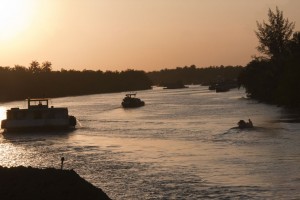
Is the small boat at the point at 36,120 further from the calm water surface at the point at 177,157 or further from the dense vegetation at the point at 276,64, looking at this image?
the dense vegetation at the point at 276,64

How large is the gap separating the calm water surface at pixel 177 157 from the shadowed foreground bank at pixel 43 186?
5.42m

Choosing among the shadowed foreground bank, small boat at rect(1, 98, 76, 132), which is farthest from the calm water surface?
the shadowed foreground bank

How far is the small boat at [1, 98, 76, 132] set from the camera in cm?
8150

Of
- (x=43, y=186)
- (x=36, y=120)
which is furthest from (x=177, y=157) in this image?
(x=36, y=120)

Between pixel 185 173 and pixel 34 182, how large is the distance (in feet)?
49.2

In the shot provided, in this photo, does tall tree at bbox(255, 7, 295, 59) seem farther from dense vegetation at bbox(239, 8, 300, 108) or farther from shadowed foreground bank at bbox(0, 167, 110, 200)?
shadowed foreground bank at bbox(0, 167, 110, 200)

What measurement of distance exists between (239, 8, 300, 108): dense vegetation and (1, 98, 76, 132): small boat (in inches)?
1507

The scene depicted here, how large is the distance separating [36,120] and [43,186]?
5766cm

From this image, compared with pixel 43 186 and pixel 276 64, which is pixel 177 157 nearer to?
pixel 43 186

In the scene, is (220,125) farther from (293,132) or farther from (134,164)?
(134,164)

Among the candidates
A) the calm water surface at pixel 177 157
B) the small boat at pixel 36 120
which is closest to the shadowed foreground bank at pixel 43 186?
the calm water surface at pixel 177 157

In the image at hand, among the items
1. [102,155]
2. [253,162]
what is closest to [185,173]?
[253,162]

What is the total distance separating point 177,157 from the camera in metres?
48.1

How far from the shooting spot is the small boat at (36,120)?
8150cm
